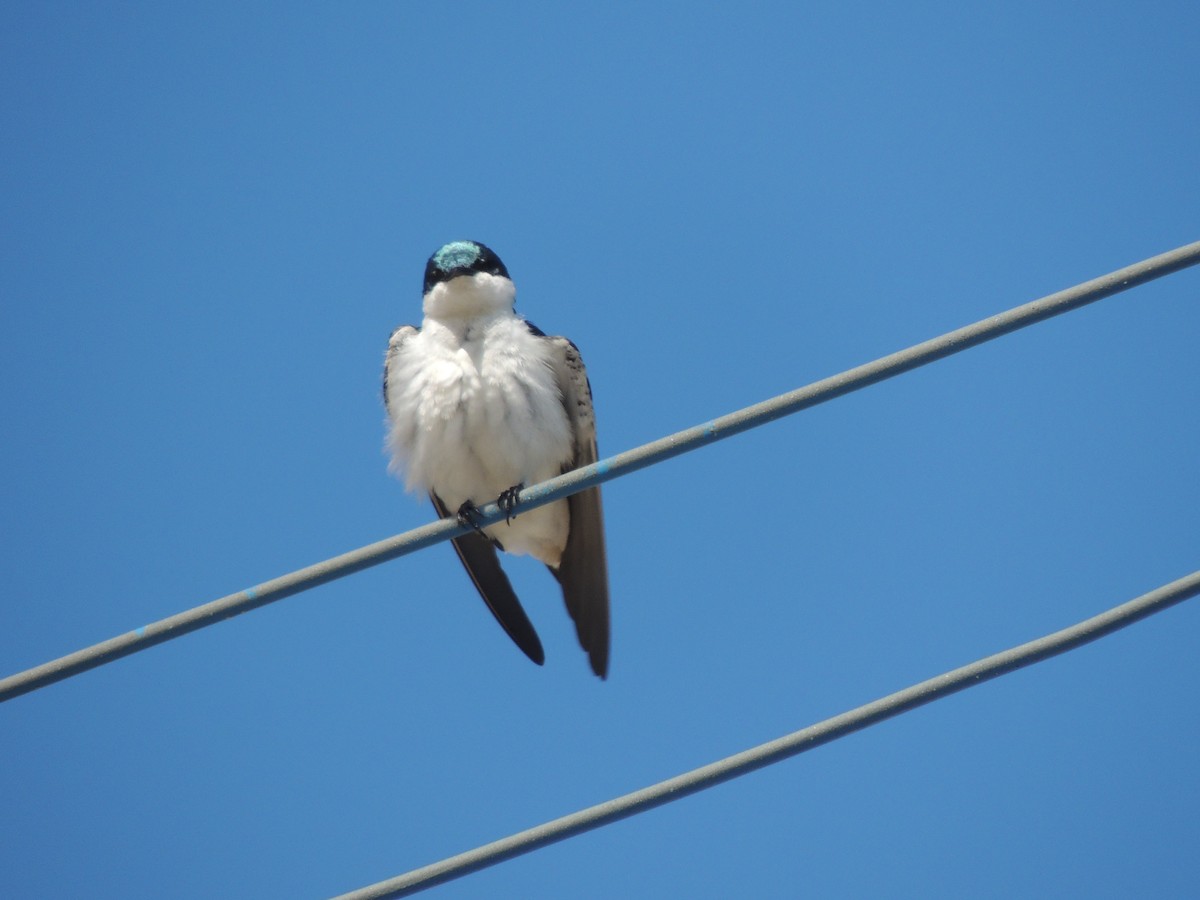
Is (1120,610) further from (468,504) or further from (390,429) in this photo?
(390,429)

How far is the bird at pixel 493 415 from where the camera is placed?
6340 mm

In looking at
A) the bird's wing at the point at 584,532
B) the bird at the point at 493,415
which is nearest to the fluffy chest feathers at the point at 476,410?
the bird at the point at 493,415

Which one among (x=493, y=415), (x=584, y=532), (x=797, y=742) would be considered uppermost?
(x=493, y=415)

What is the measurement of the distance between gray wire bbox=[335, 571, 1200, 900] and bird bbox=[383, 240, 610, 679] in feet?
7.24

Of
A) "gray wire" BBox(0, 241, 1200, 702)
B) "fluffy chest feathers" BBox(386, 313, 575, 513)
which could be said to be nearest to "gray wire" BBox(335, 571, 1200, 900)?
"gray wire" BBox(0, 241, 1200, 702)

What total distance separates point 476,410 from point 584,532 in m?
1.17

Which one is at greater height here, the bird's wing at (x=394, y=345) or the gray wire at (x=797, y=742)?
the bird's wing at (x=394, y=345)

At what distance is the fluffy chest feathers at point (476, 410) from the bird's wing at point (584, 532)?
0.46 feet

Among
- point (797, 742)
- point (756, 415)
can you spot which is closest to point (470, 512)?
point (756, 415)

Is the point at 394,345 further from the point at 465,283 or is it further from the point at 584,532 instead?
the point at 584,532

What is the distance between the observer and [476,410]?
20.7ft

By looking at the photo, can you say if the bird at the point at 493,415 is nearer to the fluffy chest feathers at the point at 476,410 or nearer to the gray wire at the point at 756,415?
the fluffy chest feathers at the point at 476,410

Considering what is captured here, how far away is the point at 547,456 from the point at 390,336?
106cm

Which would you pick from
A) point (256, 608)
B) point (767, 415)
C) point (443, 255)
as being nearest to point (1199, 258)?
point (767, 415)
